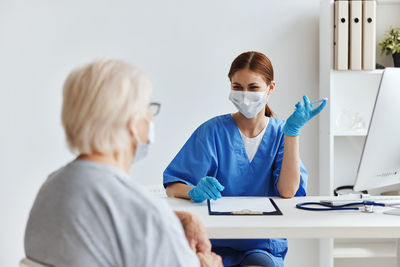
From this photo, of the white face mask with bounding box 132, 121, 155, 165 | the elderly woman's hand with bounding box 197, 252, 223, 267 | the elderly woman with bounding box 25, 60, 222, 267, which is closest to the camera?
the elderly woman with bounding box 25, 60, 222, 267

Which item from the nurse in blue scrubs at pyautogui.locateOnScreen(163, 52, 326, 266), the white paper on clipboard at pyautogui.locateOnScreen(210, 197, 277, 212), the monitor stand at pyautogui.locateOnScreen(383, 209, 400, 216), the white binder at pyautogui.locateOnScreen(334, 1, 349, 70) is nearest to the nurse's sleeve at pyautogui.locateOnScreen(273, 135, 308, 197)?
the nurse in blue scrubs at pyautogui.locateOnScreen(163, 52, 326, 266)

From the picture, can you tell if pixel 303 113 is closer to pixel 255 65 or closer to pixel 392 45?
pixel 255 65

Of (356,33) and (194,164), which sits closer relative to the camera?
(194,164)

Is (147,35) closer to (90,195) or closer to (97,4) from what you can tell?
(97,4)

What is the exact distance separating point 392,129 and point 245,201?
1.71 ft

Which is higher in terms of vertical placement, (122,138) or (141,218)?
(122,138)

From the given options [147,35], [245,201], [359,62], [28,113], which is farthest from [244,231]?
[28,113]

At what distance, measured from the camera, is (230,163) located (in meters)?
1.92

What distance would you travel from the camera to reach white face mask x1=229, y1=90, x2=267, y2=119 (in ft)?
6.23

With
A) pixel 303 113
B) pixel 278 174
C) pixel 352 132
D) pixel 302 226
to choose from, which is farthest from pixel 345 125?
pixel 302 226

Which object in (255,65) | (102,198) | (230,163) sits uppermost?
(255,65)

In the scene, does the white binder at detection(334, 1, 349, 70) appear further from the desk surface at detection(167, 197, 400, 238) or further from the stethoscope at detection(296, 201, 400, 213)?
the desk surface at detection(167, 197, 400, 238)

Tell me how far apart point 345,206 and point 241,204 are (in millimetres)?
333

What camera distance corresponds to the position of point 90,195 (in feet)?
3.10
